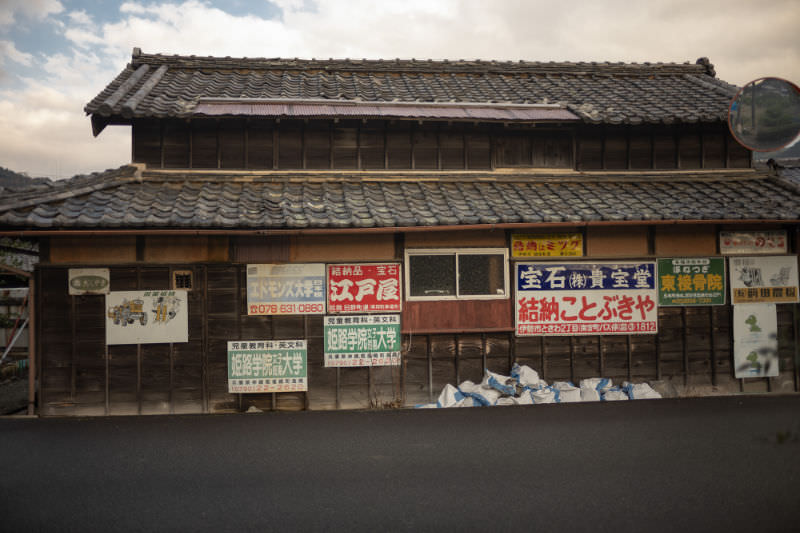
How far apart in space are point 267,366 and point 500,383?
4.33 meters

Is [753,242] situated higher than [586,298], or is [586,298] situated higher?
[753,242]

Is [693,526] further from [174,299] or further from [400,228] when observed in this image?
[174,299]

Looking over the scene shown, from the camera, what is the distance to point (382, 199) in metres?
8.55

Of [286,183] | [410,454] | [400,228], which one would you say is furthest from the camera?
[286,183]

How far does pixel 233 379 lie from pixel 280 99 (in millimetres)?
5974

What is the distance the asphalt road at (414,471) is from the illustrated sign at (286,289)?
1907mm

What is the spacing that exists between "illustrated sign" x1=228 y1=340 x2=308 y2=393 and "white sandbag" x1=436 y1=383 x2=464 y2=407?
2.53 metres

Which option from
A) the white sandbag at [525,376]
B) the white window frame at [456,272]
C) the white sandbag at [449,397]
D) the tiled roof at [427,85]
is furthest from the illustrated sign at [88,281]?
the white sandbag at [525,376]

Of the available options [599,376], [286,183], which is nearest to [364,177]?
[286,183]

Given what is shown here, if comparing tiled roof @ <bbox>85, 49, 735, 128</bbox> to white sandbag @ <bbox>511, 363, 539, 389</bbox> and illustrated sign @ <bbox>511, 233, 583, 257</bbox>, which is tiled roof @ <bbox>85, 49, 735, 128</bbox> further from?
white sandbag @ <bbox>511, 363, 539, 389</bbox>

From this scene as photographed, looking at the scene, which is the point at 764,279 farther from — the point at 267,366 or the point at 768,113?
the point at 267,366

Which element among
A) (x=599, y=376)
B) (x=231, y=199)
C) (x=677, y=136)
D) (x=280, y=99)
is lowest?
(x=599, y=376)

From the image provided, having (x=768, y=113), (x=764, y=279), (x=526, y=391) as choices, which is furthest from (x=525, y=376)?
(x=768, y=113)

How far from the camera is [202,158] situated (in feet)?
29.8
